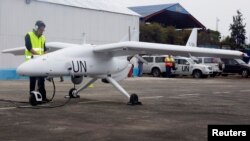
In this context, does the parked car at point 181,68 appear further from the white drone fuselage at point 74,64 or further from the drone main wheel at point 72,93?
the white drone fuselage at point 74,64

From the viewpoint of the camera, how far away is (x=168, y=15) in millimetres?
65812

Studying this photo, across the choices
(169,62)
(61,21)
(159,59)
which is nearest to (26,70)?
(61,21)

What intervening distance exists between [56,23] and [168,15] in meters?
34.3

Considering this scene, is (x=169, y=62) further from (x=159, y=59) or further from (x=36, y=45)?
(x=36, y=45)

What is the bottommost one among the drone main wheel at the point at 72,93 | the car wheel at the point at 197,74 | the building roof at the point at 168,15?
the drone main wheel at the point at 72,93

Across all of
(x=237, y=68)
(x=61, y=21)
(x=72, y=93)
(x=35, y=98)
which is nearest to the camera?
(x=35, y=98)

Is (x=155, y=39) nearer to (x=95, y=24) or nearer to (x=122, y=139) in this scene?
(x=95, y=24)

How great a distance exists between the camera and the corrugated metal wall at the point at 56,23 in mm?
30281

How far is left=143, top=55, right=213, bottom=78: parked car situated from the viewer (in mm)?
36812

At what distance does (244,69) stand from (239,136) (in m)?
33.0

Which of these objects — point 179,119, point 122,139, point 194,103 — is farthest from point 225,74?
point 122,139

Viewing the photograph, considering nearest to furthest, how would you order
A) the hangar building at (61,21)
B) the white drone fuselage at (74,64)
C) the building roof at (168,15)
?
the white drone fuselage at (74,64) < the hangar building at (61,21) < the building roof at (168,15)

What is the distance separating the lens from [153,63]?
39188 millimetres

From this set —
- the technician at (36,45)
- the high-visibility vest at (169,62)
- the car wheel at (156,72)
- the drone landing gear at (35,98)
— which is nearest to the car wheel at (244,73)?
the high-visibility vest at (169,62)
